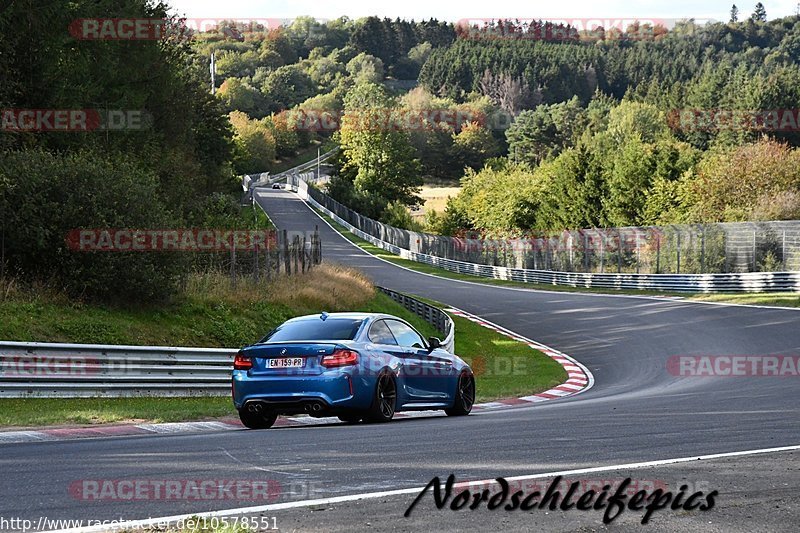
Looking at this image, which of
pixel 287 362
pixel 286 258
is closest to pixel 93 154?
pixel 286 258

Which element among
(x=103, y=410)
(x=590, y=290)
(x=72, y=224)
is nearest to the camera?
(x=103, y=410)

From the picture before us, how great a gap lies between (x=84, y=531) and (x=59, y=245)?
16.4 metres

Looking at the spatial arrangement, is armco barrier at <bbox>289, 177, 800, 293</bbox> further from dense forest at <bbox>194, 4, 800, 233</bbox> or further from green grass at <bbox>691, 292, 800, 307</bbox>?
dense forest at <bbox>194, 4, 800, 233</bbox>

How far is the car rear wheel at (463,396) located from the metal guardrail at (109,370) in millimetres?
5566

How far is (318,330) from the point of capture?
13555 mm

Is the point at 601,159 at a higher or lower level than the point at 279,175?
higher

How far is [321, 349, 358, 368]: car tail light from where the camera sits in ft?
41.9

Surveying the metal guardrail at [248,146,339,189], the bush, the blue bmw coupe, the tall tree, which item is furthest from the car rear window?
the metal guardrail at [248,146,339,189]

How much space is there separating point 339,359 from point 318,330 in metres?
0.89

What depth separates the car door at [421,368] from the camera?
46.4 feet

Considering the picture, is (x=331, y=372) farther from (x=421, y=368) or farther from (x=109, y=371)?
(x=109, y=371)

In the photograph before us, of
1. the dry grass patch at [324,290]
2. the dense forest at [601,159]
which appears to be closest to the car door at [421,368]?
the dry grass patch at [324,290]

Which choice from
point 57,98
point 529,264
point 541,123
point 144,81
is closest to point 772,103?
point 541,123

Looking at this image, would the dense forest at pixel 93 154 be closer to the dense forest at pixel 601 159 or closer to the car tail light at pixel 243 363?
the car tail light at pixel 243 363
